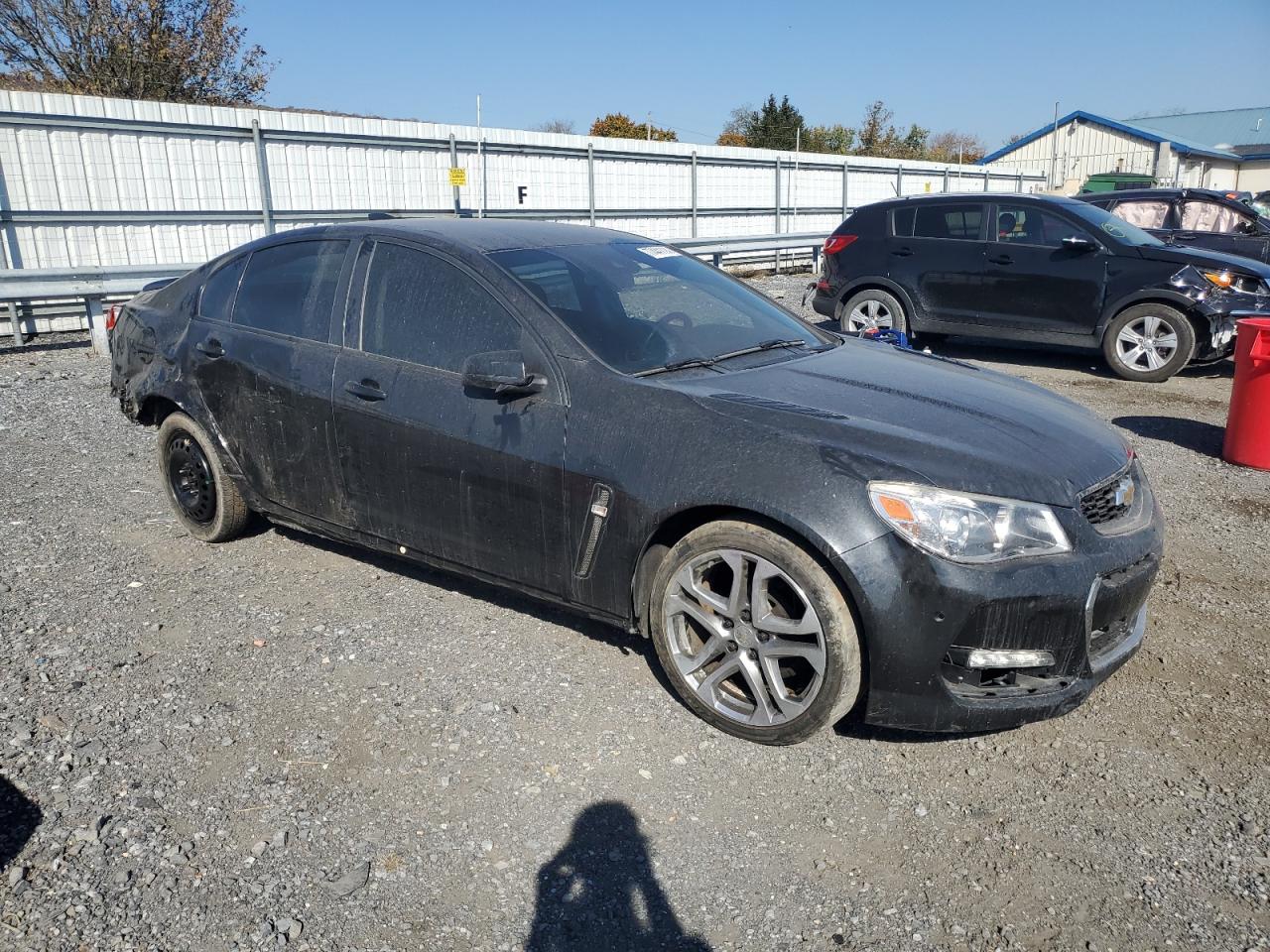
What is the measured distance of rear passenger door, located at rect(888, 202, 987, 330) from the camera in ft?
32.9

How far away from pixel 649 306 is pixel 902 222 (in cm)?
734

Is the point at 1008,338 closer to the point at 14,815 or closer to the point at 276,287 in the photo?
the point at 276,287

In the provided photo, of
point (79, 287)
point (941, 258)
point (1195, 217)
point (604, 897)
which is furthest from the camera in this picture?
point (1195, 217)

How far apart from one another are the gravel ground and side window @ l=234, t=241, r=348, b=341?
123cm

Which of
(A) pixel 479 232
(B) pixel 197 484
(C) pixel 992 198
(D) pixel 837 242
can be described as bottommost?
(B) pixel 197 484

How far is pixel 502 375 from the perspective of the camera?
3.54 metres

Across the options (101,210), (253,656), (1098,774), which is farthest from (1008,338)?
(101,210)

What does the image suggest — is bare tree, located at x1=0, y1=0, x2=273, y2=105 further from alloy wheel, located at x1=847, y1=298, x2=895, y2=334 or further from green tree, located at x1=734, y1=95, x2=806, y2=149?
green tree, located at x1=734, y1=95, x2=806, y2=149

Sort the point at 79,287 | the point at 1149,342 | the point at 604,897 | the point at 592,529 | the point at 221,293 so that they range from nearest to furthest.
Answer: the point at 604,897 → the point at 592,529 → the point at 221,293 → the point at 1149,342 → the point at 79,287

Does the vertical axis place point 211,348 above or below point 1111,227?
below

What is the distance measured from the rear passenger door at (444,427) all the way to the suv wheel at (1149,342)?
7.69m

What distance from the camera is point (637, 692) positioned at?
3639 millimetres

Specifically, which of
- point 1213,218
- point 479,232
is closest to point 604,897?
point 479,232

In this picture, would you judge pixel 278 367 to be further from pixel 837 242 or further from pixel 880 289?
pixel 837 242
